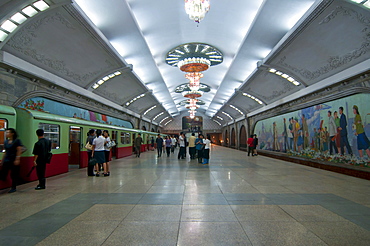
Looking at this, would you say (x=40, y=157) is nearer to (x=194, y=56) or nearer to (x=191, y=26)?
(x=191, y=26)

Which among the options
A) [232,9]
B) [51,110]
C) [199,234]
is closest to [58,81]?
[51,110]

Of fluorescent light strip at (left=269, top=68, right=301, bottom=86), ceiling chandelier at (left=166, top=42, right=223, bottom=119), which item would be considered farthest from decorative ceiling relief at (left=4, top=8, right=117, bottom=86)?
fluorescent light strip at (left=269, top=68, right=301, bottom=86)

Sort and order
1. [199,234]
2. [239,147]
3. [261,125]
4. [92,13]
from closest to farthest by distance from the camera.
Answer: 1. [199,234]
2. [92,13]
3. [261,125]
4. [239,147]

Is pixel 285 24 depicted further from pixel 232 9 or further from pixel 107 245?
pixel 107 245

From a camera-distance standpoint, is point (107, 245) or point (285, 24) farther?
point (285, 24)

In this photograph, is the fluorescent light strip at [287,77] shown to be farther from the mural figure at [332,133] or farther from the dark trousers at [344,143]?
the dark trousers at [344,143]

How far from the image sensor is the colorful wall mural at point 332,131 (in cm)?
653

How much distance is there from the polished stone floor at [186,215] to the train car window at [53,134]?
5.53 feet

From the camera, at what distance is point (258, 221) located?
289 centimetres

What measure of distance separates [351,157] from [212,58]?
972 cm

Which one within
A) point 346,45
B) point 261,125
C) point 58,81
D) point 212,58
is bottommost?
point 261,125

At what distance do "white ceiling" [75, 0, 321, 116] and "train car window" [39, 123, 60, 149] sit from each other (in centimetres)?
432

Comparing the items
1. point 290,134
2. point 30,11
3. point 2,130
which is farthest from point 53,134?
point 290,134

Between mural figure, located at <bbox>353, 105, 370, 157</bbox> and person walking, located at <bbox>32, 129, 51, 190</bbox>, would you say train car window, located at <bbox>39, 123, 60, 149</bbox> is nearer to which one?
person walking, located at <bbox>32, 129, 51, 190</bbox>
